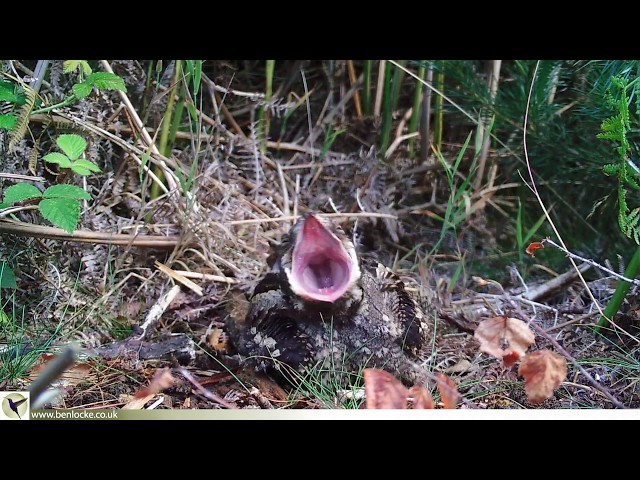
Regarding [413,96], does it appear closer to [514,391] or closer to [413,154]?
[413,154]

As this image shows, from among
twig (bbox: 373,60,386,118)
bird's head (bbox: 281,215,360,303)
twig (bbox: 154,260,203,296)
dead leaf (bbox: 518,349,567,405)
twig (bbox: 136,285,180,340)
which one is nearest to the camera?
dead leaf (bbox: 518,349,567,405)

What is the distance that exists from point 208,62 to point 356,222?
55 centimetres

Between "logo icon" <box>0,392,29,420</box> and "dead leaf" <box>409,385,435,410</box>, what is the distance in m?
0.71

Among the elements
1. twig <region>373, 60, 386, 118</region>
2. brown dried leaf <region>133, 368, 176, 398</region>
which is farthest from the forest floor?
twig <region>373, 60, 386, 118</region>

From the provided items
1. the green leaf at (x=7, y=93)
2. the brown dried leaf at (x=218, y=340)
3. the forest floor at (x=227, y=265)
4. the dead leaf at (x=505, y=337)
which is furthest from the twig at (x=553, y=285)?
the green leaf at (x=7, y=93)

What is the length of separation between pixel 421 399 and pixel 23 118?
3.11ft

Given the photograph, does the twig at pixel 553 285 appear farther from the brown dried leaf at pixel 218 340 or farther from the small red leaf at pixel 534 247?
the brown dried leaf at pixel 218 340

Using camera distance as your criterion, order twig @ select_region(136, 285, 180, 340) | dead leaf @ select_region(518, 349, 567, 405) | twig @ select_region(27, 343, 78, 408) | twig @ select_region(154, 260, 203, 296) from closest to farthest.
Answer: twig @ select_region(27, 343, 78, 408), dead leaf @ select_region(518, 349, 567, 405), twig @ select_region(136, 285, 180, 340), twig @ select_region(154, 260, 203, 296)

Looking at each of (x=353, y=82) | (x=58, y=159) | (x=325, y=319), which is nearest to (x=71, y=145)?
(x=58, y=159)

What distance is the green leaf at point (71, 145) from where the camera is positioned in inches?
55.6

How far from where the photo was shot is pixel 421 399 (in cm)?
126

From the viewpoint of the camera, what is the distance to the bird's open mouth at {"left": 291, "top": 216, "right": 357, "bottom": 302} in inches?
52.9

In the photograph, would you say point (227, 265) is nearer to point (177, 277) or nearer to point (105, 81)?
point (177, 277)

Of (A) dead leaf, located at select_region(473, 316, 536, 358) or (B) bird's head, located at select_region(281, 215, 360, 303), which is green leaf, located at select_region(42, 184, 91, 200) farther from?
(A) dead leaf, located at select_region(473, 316, 536, 358)
